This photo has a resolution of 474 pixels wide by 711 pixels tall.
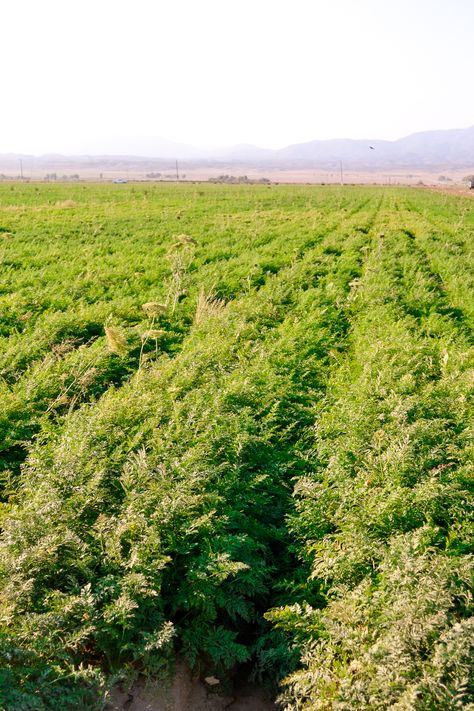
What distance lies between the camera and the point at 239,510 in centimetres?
457

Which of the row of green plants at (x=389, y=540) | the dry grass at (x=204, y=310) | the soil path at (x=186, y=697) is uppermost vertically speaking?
the dry grass at (x=204, y=310)

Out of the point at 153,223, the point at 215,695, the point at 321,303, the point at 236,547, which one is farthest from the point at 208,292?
the point at 153,223

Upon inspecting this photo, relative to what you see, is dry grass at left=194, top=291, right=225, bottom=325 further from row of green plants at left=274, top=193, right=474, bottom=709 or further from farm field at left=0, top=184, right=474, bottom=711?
row of green plants at left=274, top=193, right=474, bottom=709

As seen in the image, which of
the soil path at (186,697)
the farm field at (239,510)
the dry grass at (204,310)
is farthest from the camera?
the dry grass at (204,310)

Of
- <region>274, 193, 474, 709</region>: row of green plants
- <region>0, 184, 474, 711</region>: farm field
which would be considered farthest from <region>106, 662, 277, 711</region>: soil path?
<region>274, 193, 474, 709</region>: row of green plants

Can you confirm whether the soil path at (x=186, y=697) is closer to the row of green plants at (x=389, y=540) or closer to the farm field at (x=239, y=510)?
the farm field at (x=239, y=510)

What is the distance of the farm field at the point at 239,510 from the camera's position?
3225 millimetres

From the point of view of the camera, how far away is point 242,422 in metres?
5.50

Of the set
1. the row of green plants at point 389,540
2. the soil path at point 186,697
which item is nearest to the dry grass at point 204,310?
the row of green plants at point 389,540

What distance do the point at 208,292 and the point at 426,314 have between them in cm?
424

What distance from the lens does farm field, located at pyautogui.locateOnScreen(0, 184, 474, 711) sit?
10.6 ft

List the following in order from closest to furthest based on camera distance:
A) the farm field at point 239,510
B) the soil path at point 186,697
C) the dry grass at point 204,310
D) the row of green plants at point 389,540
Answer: the row of green plants at point 389,540
the farm field at point 239,510
the soil path at point 186,697
the dry grass at point 204,310

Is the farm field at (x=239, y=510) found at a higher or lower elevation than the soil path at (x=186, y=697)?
higher

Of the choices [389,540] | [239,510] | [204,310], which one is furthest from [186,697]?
[204,310]
